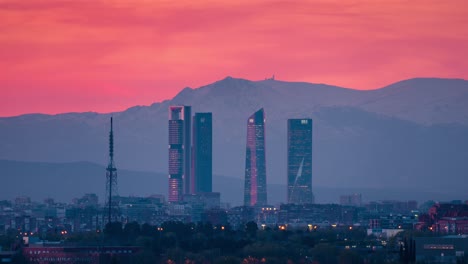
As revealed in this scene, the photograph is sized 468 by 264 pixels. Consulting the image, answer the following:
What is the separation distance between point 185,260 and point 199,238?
23.6 m

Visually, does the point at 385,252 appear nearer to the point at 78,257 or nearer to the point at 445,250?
the point at 445,250

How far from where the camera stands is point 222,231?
550 feet

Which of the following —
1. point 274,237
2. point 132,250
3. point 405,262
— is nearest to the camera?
point 405,262

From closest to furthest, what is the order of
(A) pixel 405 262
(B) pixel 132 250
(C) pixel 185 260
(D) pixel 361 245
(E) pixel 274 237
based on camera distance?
(A) pixel 405 262 → (C) pixel 185 260 → (B) pixel 132 250 → (D) pixel 361 245 → (E) pixel 274 237

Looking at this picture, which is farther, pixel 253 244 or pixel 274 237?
pixel 274 237

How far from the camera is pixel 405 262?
95500 millimetres

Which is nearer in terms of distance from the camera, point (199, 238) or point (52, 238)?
point (199, 238)

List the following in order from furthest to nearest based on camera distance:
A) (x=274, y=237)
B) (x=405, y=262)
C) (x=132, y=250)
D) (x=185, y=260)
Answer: (x=274, y=237)
(x=132, y=250)
(x=185, y=260)
(x=405, y=262)

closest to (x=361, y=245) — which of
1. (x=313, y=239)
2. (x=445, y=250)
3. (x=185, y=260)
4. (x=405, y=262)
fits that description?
(x=313, y=239)

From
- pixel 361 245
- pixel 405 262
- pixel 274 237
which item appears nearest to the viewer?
pixel 405 262

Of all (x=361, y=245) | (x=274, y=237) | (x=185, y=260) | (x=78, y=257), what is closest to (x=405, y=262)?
(x=185, y=260)

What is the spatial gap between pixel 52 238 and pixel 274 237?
17.6m

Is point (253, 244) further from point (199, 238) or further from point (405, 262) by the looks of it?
point (405, 262)

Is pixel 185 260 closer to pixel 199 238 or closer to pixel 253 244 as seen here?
pixel 253 244
